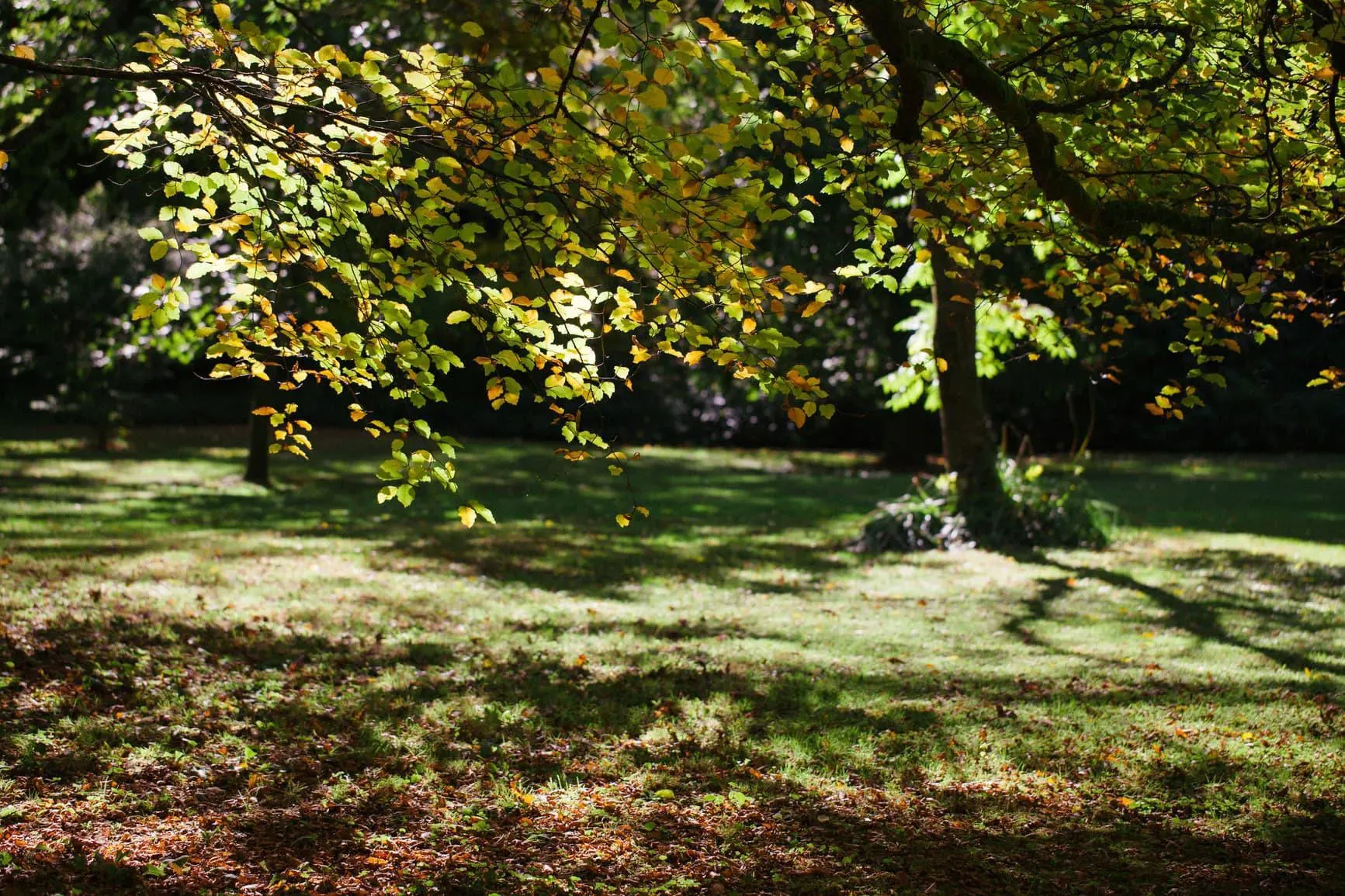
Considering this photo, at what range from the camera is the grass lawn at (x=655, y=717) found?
A: 4.04 m

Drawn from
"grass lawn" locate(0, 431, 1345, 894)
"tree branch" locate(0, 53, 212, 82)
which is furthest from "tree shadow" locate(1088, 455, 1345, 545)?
"tree branch" locate(0, 53, 212, 82)

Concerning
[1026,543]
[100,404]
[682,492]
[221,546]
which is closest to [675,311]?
[221,546]

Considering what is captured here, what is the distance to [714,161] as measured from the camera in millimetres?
3916

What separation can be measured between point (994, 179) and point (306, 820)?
11.8 feet

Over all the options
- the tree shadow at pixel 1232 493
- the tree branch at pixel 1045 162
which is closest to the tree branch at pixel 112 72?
the tree branch at pixel 1045 162

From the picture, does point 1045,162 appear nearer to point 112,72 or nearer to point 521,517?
point 112,72

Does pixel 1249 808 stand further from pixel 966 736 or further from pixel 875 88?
pixel 875 88

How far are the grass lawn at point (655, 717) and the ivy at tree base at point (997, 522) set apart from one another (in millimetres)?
380

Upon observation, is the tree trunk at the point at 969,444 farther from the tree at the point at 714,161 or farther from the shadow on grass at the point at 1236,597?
the tree at the point at 714,161

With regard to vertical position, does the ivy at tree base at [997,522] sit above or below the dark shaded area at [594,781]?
above

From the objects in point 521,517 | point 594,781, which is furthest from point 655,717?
point 521,517

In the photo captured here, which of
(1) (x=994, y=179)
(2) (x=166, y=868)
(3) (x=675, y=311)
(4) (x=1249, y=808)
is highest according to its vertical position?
(1) (x=994, y=179)

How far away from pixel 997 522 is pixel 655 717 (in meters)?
6.44

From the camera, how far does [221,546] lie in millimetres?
9953
